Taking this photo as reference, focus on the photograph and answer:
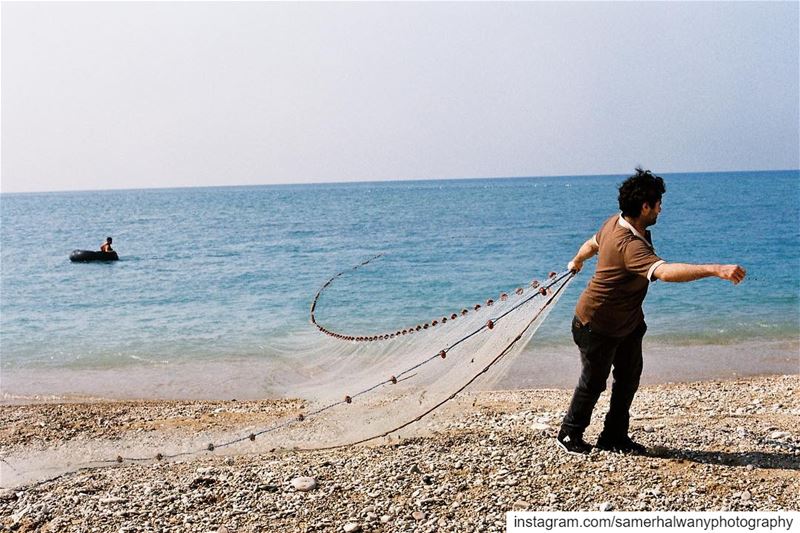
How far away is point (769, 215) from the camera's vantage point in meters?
46.2

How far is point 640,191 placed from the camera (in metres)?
4.30

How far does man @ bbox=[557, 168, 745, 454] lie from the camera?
4293 millimetres

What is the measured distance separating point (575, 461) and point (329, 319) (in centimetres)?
1017

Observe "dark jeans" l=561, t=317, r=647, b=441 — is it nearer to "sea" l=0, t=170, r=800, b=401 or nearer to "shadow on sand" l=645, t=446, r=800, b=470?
"shadow on sand" l=645, t=446, r=800, b=470

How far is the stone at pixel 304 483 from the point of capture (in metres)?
4.77

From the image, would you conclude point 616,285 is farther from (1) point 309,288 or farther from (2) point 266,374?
(1) point 309,288

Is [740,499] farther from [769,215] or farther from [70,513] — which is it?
[769,215]

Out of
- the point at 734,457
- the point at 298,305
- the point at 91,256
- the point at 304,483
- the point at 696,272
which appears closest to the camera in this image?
the point at 696,272

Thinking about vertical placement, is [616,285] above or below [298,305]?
above

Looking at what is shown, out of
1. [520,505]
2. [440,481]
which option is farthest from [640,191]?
[440,481]

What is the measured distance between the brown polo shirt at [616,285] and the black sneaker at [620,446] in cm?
95

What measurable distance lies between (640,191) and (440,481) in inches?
93.5

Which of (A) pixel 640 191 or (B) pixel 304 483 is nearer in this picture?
(A) pixel 640 191

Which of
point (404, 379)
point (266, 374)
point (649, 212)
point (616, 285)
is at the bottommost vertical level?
point (266, 374)
